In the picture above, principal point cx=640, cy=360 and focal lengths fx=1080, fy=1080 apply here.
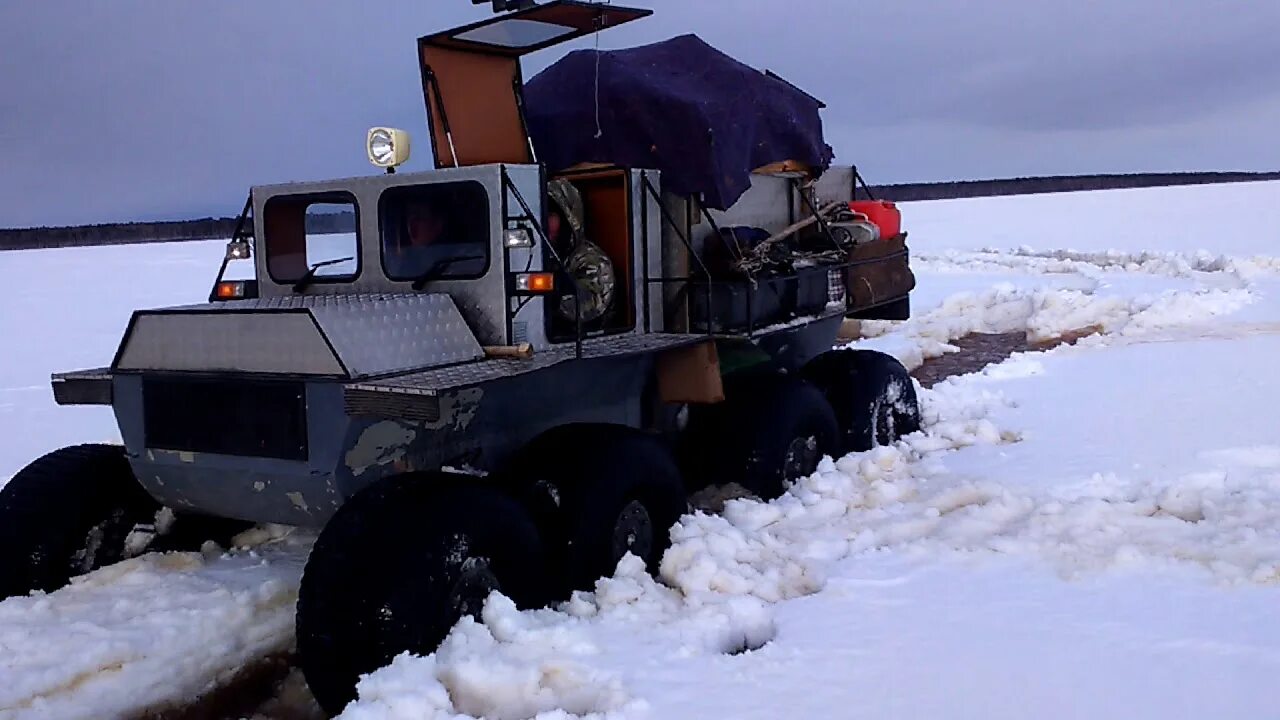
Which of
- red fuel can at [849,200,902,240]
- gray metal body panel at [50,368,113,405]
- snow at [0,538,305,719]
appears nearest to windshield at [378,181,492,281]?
gray metal body panel at [50,368,113,405]

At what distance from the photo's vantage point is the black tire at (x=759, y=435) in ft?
19.5

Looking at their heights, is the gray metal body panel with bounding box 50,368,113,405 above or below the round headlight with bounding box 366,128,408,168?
below

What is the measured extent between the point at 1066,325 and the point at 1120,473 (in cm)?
745

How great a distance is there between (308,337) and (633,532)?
5.38 feet

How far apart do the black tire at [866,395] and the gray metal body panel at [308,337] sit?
123 inches

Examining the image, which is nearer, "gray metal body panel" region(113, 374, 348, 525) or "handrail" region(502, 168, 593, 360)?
"gray metal body panel" region(113, 374, 348, 525)

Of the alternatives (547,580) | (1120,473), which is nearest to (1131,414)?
(1120,473)

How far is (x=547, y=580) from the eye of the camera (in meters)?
4.25

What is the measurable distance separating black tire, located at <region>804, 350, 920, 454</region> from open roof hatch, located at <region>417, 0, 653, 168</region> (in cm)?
251

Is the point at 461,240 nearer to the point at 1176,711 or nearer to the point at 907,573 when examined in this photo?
the point at 907,573

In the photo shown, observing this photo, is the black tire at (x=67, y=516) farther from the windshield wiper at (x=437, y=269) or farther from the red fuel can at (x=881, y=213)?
the red fuel can at (x=881, y=213)

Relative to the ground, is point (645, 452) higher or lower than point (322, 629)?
higher

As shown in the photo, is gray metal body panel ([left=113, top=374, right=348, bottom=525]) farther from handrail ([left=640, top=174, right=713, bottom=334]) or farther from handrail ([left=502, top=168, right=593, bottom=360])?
handrail ([left=640, top=174, right=713, bottom=334])

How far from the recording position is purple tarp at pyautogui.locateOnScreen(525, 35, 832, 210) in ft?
18.9
